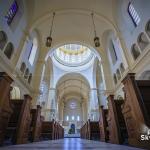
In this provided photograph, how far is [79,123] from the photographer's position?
103 ft

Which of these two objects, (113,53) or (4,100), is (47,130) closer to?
(4,100)

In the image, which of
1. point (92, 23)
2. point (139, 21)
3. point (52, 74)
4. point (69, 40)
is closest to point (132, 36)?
point (139, 21)

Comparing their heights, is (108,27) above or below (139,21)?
above

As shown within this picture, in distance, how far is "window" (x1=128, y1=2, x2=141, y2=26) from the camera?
27.4ft

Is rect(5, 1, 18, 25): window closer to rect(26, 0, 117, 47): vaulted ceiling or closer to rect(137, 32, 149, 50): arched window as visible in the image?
rect(26, 0, 117, 47): vaulted ceiling

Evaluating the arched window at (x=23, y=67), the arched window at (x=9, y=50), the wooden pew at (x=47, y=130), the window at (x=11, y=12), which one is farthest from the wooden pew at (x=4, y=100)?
the arched window at (x=23, y=67)

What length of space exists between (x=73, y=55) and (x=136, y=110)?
1877cm

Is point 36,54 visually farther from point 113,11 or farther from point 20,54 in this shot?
point 113,11

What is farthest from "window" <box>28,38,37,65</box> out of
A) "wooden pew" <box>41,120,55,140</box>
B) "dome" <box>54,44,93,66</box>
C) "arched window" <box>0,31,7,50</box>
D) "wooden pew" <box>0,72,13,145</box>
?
"wooden pew" <box>0,72,13,145</box>

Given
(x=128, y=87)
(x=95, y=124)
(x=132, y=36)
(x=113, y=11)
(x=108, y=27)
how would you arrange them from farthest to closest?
1. (x=108, y=27)
2. (x=113, y=11)
3. (x=95, y=124)
4. (x=132, y=36)
5. (x=128, y=87)

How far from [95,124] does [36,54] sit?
304 inches

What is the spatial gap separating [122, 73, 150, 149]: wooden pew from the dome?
14.9m

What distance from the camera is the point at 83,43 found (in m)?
13.2

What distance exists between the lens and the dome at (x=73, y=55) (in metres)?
19.2
